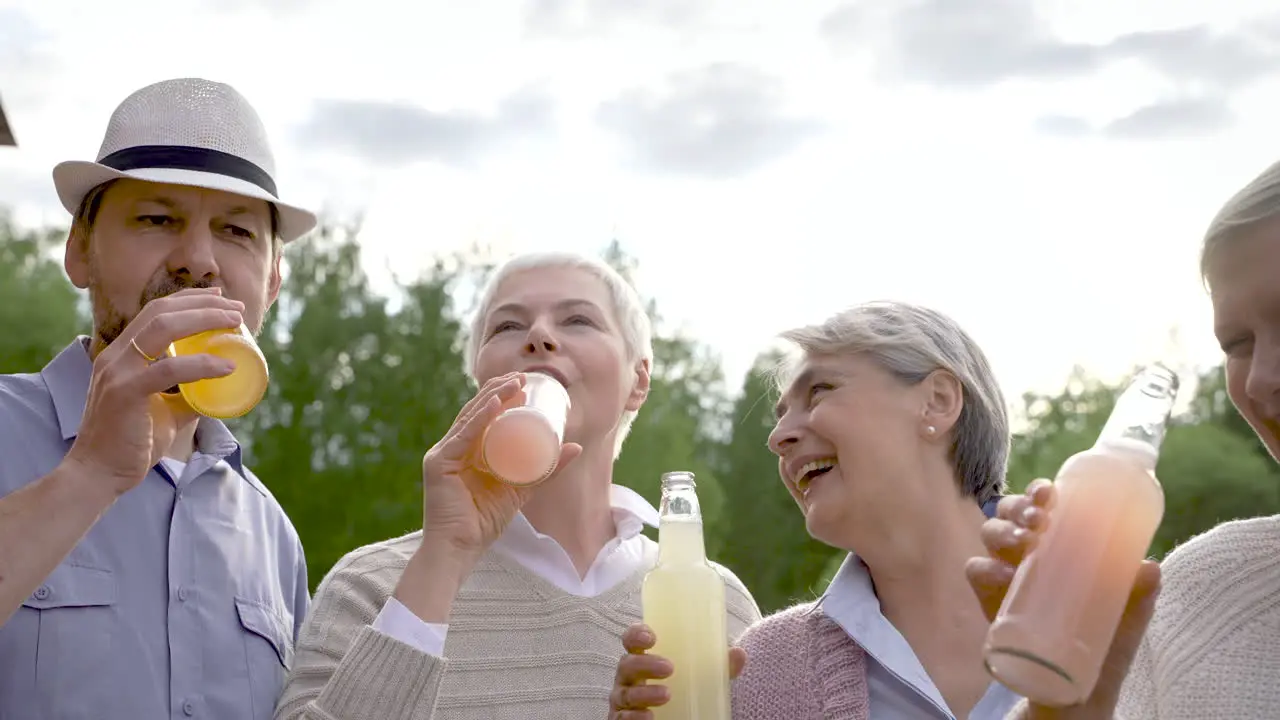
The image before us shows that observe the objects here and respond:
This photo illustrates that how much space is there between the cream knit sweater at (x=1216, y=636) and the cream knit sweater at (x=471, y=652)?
1.43 m

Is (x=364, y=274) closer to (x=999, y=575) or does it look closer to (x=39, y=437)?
(x=39, y=437)

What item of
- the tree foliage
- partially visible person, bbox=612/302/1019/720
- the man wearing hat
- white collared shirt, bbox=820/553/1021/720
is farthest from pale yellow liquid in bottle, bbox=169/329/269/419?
the tree foliage

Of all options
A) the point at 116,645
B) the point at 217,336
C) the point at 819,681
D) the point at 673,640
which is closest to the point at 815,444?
the point at 819,681

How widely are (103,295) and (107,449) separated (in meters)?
0.87

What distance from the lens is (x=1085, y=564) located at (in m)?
2.46

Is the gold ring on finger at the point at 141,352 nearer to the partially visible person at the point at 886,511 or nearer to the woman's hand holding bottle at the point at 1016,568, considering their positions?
the partially visible person at the point at 886,511

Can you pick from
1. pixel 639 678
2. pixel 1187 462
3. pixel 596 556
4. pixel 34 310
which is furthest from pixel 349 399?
pixel 639 678

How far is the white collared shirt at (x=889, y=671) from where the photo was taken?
3.53 metres

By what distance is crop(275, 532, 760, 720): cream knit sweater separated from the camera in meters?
3.48

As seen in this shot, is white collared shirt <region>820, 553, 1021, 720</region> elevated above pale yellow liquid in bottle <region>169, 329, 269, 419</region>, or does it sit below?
below

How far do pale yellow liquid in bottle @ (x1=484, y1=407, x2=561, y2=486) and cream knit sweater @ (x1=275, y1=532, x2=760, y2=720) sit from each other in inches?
20.8

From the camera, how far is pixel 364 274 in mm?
28141

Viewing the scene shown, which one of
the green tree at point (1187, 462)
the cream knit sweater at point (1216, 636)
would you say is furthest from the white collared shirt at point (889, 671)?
the green tree at point (1187, 462)

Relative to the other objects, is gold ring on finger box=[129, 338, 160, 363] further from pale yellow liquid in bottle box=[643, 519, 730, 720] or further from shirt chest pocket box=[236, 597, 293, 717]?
pale yellow liquid in bottle box=[643, 519, 730, 720]
